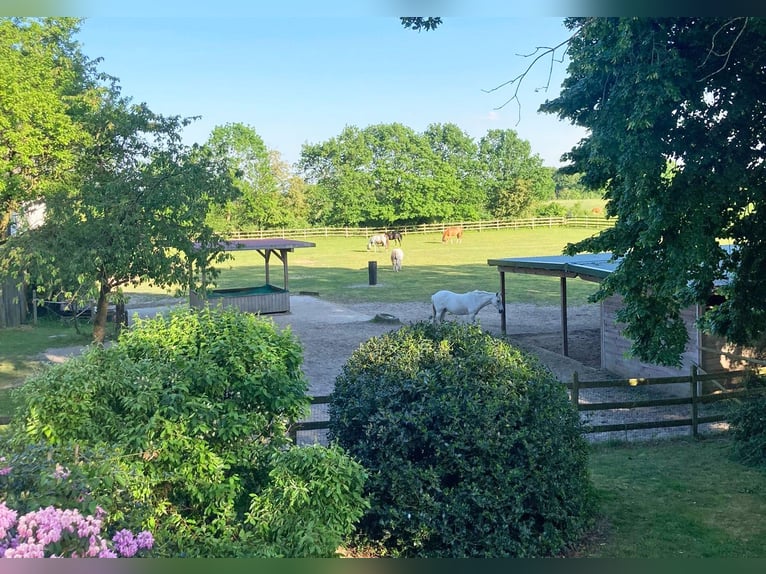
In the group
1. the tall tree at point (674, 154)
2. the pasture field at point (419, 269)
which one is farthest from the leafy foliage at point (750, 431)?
the pasture field at point (419, 269)

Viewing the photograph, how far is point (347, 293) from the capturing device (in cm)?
2270

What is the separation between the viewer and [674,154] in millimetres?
5555

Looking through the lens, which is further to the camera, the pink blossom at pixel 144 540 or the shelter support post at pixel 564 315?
the shelter support post at pixel 564 315

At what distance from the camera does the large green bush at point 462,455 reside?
4.39 m

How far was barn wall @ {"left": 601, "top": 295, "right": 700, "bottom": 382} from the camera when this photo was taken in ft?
33.9

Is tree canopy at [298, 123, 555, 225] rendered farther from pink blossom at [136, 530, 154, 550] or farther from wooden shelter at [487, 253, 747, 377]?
pink blossom at [136, 530, 154, 550]

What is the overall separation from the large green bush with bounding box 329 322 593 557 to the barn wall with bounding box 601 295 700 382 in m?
6.28

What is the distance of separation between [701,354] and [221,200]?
23.6 feet

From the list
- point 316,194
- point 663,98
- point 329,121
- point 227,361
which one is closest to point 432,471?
point 227,361

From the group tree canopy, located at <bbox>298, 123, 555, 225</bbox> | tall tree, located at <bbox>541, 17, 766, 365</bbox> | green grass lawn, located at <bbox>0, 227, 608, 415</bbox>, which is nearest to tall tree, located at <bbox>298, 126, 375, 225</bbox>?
tree canopy, located at <bbox>298, 123, 555, 225</bbox>

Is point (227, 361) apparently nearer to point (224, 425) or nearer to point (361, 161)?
point (224, 425)

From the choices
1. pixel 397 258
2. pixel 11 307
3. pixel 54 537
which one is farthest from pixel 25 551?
pixel 397 258

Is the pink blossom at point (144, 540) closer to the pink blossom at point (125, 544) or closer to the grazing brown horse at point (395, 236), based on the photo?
the pink blossom at point (125, 544)

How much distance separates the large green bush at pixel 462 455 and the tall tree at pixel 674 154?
1.76 meters
